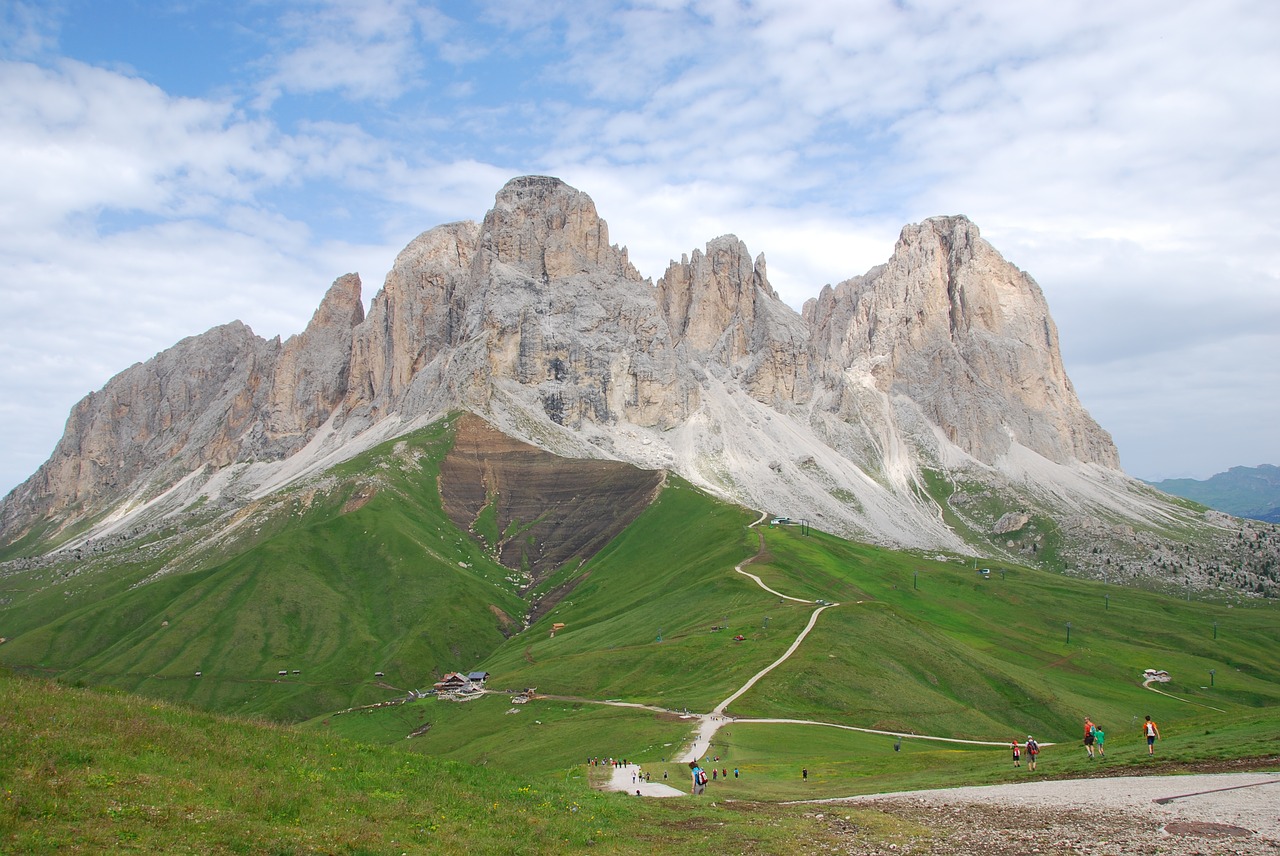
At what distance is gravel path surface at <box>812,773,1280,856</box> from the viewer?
28312 mm

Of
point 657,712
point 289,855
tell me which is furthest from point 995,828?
point 657,712

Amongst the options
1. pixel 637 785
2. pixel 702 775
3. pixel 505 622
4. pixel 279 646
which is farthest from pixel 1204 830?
pixel 279 646

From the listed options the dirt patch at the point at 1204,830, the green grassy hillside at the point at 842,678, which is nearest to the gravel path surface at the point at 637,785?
the green grassy hillside at the point at 842,678

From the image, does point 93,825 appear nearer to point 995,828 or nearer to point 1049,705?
point 995,828

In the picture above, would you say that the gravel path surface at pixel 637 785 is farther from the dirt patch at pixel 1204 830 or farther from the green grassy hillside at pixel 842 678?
the dirt patch at pixel 1204 830

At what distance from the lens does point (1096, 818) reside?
1262 inches

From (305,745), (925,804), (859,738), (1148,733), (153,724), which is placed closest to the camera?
(153,724)

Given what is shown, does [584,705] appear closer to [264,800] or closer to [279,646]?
[264,800]

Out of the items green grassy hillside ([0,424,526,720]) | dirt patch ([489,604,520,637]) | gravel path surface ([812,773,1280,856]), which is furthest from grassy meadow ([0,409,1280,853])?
gravel path surface ([812,773,1280,856])

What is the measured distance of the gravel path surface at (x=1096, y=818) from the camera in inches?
1115

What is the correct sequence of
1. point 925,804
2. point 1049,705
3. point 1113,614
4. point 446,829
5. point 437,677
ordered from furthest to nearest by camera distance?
point 1113,614
point 437,677
point 1049,705
point 925,804
point 446,829

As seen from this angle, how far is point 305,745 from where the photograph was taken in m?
34.0

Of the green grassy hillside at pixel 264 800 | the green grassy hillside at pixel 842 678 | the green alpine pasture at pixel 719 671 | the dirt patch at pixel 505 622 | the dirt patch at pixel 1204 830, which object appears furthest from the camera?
the dirt patch at pixel 505 622

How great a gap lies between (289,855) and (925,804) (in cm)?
2633
